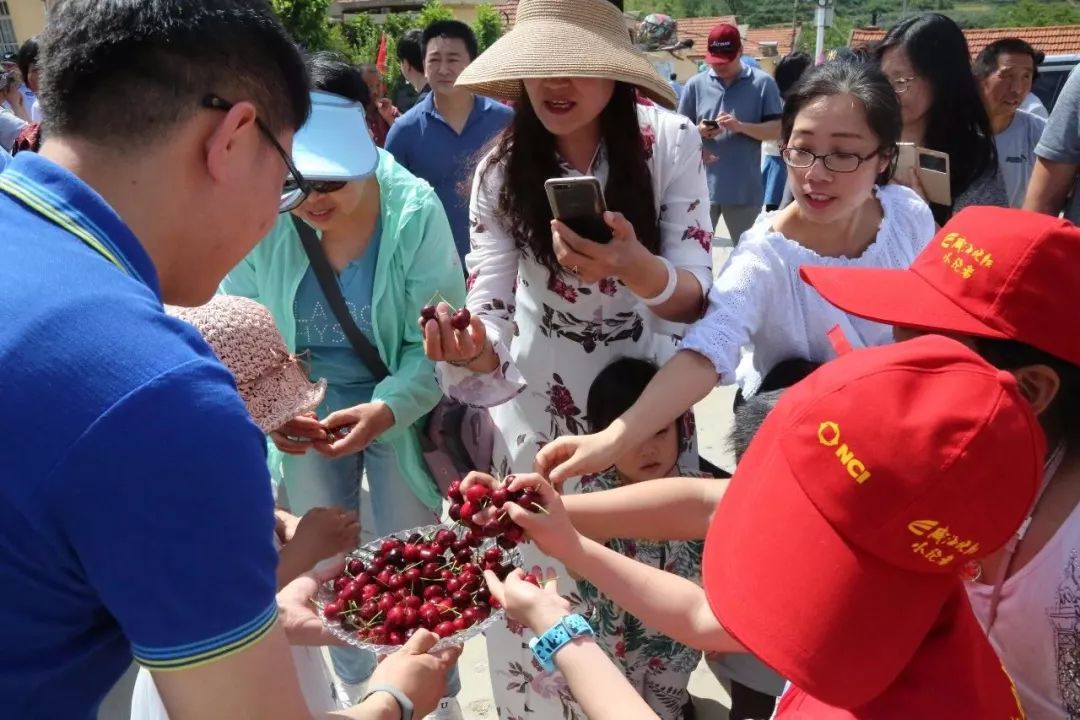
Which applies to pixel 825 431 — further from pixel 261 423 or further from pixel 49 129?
pixel 261 423

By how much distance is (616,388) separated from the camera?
2.11 m

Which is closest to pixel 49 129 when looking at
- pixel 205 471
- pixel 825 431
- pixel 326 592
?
pixel 205 471

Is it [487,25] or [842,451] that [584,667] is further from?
[487,25]

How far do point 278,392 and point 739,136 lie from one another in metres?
5.10

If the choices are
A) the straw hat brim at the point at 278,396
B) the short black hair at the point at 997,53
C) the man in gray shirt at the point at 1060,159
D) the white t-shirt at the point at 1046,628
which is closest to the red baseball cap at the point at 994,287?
the white t-shirt at the point at 1046,628

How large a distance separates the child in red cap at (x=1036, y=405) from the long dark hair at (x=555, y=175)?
2.71ft

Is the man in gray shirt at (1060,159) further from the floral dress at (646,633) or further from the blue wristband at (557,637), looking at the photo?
the blue wristband at (557,637)

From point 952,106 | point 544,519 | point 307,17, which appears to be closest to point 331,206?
point 544,519

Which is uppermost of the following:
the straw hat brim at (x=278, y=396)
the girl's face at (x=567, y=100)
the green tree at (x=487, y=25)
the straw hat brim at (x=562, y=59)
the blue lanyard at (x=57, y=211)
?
the blue lanyard at (x=57, y=211)

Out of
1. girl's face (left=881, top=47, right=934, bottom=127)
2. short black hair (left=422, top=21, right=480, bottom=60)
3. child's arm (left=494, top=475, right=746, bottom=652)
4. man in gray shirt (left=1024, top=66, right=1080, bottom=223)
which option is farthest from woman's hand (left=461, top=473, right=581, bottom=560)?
short black hair (left=422, top=21, right=480, bottom=60)

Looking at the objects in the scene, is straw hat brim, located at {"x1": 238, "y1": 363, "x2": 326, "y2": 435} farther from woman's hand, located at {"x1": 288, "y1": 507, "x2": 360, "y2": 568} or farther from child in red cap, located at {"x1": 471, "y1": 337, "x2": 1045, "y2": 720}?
child in red cap, located at {"x1": 471, "y1": 337, "x2": 1045, "y2": 720}

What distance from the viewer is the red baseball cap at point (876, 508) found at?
37.3 inches

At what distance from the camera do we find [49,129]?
3.41ft

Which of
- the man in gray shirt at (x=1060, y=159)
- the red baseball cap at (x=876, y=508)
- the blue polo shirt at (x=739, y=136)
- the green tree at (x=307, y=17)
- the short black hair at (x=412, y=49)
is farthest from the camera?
the green tree at (x=307, y=17)
